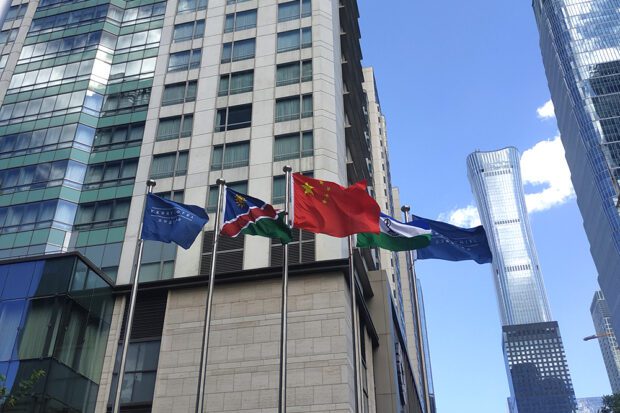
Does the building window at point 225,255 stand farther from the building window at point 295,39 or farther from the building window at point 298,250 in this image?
the building window at point 295,39

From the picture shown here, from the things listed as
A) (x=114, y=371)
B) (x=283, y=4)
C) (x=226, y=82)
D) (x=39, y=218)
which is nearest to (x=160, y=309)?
(x=114, y=371)

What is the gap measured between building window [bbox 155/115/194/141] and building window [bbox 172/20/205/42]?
8.21 metres

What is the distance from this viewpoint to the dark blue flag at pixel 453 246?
24.9 m

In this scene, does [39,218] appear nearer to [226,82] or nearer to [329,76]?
[226,82]

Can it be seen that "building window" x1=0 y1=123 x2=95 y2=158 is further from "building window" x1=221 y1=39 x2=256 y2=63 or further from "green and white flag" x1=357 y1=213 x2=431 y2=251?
"green and white flag" x1=357 y1=213 x2=431 y2=251

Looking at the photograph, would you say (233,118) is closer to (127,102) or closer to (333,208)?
(127,102)

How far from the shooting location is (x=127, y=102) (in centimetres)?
4503

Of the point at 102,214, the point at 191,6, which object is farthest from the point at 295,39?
the point at 102,214

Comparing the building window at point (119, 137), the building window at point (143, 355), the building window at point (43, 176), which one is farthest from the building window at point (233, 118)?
the building window at point (143, 355)

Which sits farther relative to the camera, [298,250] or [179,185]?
[179,185]

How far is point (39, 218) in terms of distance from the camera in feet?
129

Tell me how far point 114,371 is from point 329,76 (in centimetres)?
2394

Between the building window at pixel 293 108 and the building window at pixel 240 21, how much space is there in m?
8.56

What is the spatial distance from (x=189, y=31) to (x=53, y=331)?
27303 millimetres
